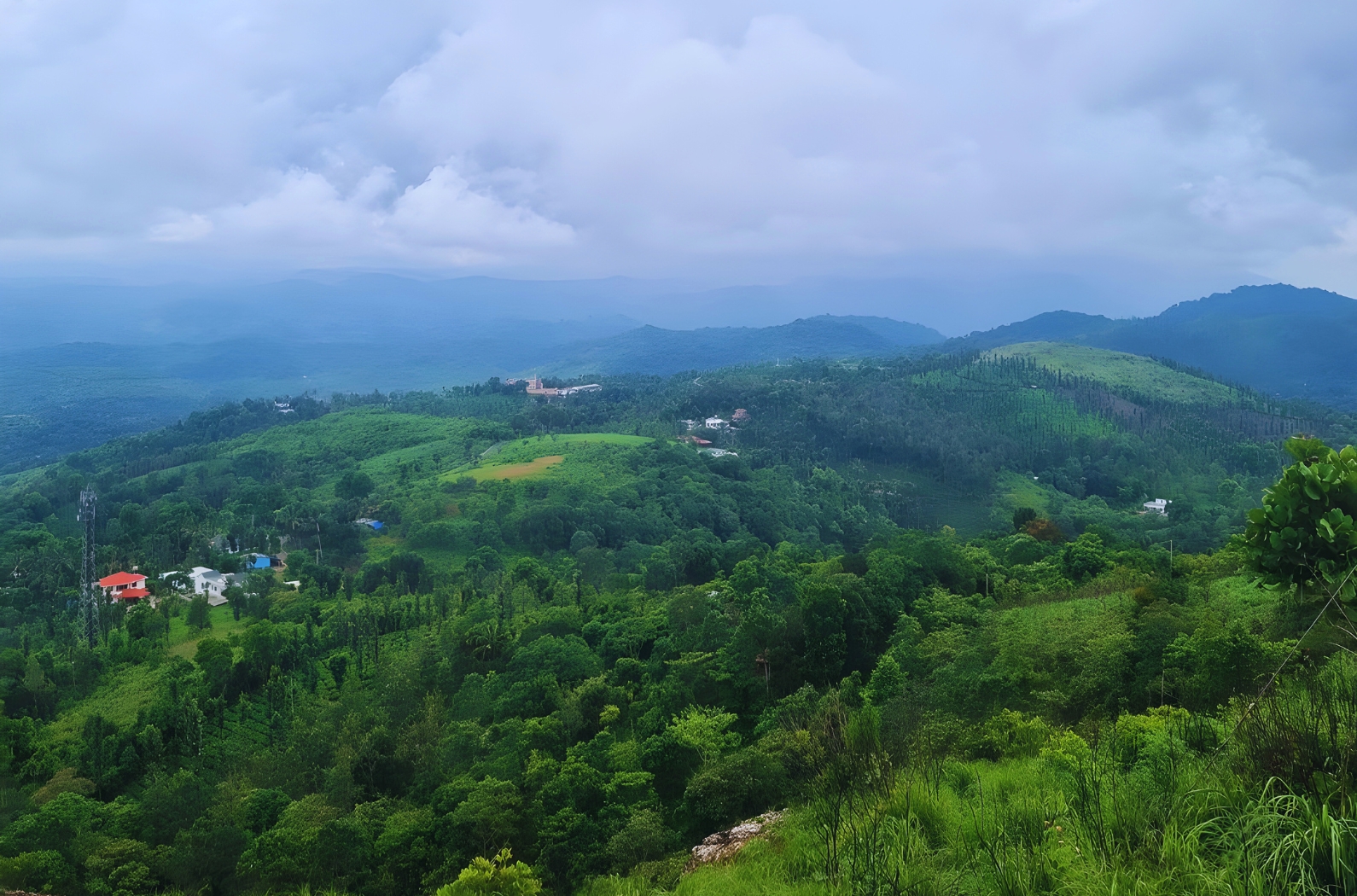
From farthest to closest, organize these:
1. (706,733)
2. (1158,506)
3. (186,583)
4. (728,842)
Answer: (1158,506)
(186,583)
(706,733)
(728,842)

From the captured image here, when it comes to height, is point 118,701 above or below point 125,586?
below

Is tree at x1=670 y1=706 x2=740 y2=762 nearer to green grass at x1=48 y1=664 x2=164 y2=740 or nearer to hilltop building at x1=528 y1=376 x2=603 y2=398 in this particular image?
green grass at x1=48 y1=664 x2=164 y2=740

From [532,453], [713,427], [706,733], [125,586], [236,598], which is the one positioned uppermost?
[713,427]

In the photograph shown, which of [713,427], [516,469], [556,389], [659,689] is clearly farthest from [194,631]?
[556,389]

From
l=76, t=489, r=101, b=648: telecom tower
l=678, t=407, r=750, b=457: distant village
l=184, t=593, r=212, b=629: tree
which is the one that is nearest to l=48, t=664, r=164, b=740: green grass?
l=76, t=489, r=101, b=648: telecom tower

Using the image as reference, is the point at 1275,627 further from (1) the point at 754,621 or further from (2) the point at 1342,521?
(1) the point at 754,621

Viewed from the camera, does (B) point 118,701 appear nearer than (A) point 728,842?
No

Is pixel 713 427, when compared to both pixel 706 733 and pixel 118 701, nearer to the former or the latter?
pixel 118 701
